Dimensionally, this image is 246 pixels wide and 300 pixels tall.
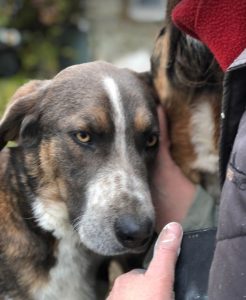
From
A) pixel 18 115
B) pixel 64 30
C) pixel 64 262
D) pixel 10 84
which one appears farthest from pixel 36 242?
pixel 64 30

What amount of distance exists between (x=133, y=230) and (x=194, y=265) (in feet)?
0.92

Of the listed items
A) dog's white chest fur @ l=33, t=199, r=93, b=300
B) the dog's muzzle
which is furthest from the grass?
the dog's muzzle

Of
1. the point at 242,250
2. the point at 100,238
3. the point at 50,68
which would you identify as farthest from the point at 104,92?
the point at 50,68

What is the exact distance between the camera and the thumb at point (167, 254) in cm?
191

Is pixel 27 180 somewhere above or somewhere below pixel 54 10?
above

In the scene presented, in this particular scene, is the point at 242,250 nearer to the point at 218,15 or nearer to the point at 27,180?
the point at 218,15

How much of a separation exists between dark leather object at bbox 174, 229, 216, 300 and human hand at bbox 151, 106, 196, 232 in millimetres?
Result: 408

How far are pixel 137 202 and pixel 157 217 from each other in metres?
0.28

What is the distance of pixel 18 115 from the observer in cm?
249

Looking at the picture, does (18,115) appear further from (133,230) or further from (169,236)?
(169,236)

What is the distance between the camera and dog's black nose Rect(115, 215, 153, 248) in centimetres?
213

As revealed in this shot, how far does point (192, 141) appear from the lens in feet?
7.79

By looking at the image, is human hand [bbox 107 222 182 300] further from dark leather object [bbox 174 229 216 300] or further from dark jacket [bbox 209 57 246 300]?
dark jacket [bbox 209 57 246 300]

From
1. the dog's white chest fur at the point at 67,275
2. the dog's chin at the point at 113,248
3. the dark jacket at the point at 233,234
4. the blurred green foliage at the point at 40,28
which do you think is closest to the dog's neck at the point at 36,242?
the dog's white chest fur at the point at 67,275
